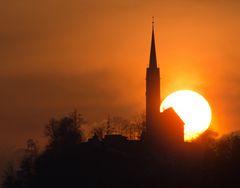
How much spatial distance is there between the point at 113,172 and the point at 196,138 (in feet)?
93.0

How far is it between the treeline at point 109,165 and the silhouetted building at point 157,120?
5.82m

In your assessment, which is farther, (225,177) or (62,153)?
(62,153)

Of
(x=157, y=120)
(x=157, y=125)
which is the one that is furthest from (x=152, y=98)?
(x=157, y=125)

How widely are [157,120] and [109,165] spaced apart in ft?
79.0

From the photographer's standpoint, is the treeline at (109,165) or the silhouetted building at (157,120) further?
the silhouetted building at (157,120)

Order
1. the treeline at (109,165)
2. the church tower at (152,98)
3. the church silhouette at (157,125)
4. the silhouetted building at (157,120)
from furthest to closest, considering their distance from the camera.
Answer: the silhouetted building at (157,120)
the church tower at (152,98)
the church silhouette at (157,125)
the treeline at (109,165)

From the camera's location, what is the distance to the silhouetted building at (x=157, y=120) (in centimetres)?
15675

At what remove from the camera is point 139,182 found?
408 feet

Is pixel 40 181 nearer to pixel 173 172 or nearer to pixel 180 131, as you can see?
pixel 173 172

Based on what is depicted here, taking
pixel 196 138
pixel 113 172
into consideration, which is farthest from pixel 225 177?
pixel 196 138

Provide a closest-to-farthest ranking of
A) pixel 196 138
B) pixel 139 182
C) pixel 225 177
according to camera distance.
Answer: pixel 225 177 → pixel 139 182 → pixel 196 138

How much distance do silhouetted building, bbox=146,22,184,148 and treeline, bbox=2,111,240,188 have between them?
19.1 ft

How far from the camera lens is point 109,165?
134375 millimetres

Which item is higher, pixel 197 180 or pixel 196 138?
pixel 196 138
